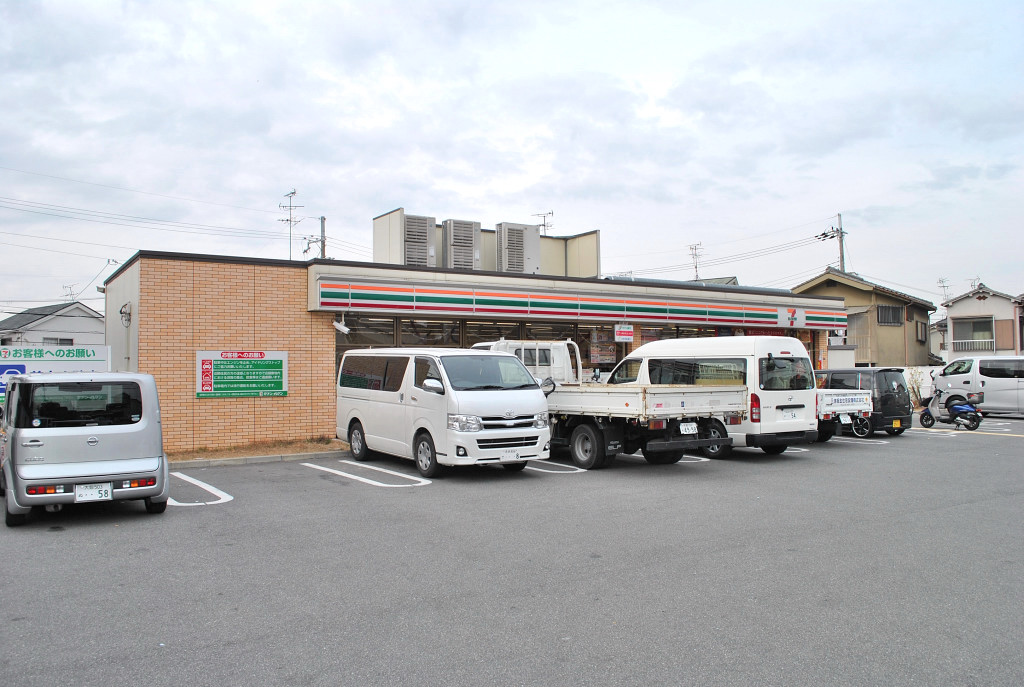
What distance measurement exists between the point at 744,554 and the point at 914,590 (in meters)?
1.45

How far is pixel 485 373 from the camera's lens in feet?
38.7

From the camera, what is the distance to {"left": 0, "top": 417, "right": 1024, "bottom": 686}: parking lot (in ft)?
14.1

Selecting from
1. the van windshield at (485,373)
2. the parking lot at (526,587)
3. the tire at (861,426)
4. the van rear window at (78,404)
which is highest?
the van windshield at (485,373)

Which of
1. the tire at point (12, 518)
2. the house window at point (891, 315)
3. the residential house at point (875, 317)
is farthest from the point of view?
the house window at point (891, 315)

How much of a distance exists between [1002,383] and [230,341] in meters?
21.7

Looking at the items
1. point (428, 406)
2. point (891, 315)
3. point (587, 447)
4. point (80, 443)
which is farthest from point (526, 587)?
point (891, 315)

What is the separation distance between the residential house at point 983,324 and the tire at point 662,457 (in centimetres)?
3735

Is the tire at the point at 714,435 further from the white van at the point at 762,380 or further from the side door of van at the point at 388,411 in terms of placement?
the side door of van at the point at 388,411

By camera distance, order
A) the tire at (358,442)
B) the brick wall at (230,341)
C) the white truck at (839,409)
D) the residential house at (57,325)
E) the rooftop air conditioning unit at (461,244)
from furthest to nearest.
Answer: the residential house at (57,325) < the rooftop air conditioning unit at (461,244) < the white truck at (839,409) < the brick wall at (230,341) < the tire at (358,442)

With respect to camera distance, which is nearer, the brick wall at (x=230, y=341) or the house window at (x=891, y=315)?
the brick wall at (x=230, y=341)

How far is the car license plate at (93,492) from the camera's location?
8.27m

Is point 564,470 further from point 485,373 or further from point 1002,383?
point 1002,383

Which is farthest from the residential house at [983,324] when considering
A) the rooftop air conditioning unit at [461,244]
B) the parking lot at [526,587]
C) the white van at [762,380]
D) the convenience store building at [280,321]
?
the parking lot at [526,587]

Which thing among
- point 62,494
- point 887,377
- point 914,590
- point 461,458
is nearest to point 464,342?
point 461,458
